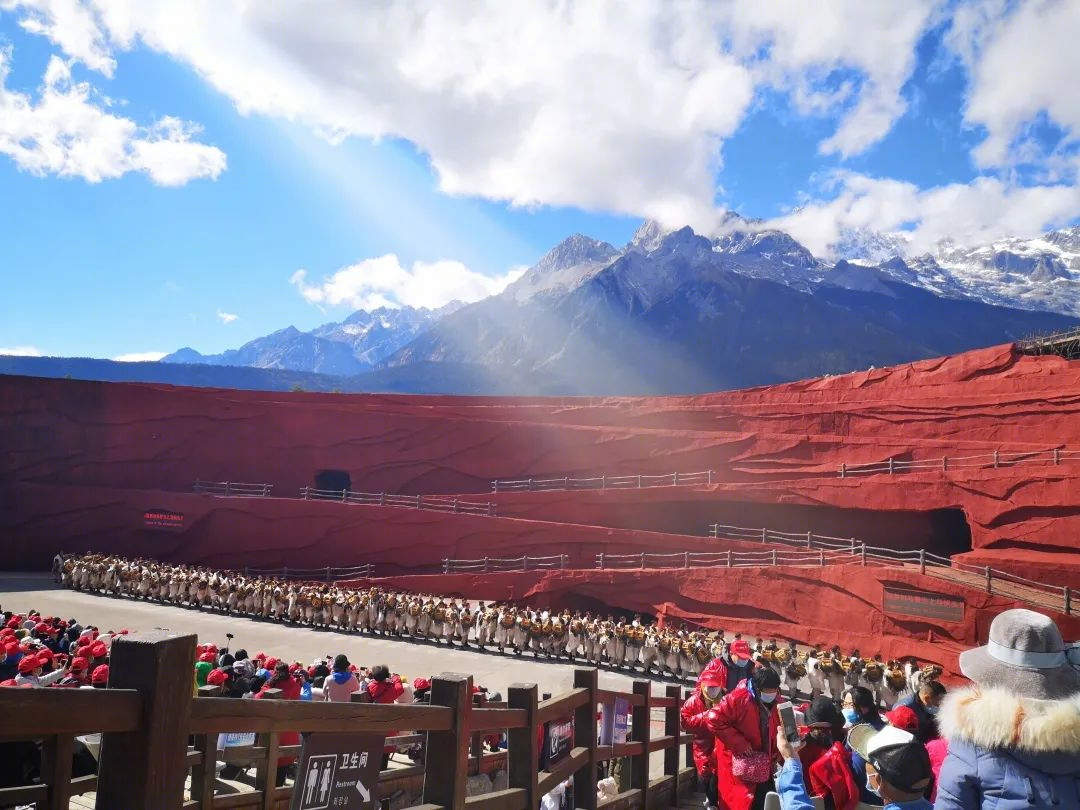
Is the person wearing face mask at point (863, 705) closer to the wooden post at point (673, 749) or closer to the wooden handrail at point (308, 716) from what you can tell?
the wooden post at point (673, 749)

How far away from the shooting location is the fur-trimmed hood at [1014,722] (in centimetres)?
215

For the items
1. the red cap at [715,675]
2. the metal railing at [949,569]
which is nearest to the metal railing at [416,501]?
the metal railing at [949,569]

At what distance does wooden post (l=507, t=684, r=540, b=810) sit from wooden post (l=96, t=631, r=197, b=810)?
5.65ft

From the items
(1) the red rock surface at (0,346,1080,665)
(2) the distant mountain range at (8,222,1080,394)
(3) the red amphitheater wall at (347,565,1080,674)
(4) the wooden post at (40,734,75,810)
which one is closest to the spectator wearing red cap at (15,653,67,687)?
(4) the wooden post at (40,734,75,810)

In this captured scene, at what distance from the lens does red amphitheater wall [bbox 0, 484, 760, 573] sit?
23.6 metres

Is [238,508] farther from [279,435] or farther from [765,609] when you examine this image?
[765,609]

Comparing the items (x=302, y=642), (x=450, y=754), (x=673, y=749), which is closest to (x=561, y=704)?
(x=450, y=754)

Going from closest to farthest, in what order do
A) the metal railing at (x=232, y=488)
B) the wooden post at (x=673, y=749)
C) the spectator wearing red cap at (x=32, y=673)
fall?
the spectator wearing red cap at (x=32, y=673) → the wooden post at (x=673, y=749) → the metal railing at (x=232, y=488)

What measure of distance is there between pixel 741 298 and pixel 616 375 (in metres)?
19.8

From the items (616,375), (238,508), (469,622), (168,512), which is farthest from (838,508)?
(616,375)

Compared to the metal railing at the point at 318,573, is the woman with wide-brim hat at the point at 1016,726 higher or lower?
higher

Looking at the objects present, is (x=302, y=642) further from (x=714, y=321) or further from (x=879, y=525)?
(x=714, y=321)

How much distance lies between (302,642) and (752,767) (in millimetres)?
14254

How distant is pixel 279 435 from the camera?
92.9ft
